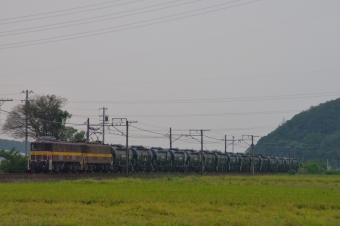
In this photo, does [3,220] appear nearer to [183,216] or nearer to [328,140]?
[183,216]

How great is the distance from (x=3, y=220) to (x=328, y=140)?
153 metres

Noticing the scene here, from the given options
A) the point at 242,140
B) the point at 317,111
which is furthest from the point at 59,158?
the point at 317,111

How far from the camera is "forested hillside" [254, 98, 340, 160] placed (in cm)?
16900

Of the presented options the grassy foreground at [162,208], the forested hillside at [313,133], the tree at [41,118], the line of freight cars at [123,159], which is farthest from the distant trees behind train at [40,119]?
the forested hillside at [313,133]

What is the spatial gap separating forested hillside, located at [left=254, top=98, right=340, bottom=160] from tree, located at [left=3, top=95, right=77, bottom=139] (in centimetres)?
8198

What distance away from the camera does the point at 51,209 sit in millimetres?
29438

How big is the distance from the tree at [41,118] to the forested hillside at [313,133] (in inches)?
3227

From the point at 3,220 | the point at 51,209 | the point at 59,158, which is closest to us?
the point at 3,220

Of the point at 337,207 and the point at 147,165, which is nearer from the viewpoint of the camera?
the point at 337,207

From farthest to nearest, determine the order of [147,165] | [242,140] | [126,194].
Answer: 1. [242,140]
2. [147,165]
3. [126,194]

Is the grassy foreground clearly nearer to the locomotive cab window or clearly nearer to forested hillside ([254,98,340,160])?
the locomotive cab window

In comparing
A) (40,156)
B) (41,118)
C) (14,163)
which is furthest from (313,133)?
(40,156)

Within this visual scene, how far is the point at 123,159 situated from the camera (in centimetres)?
7656

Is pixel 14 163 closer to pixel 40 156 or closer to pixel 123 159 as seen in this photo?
pixel 40 156
